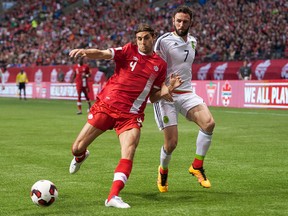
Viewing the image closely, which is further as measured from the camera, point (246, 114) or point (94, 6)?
point (94, 6)

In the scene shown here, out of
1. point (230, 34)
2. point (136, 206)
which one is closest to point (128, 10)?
point (230, 34)

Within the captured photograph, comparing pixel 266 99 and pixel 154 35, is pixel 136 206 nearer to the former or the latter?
pixel 154 35

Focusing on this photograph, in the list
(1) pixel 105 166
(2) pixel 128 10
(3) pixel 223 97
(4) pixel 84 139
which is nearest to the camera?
(4) pixel 84 139

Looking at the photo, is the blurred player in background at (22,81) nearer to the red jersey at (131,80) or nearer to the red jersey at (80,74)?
the red jersey at (80,74)

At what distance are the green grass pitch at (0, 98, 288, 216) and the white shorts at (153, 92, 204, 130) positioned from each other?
2.97 feet

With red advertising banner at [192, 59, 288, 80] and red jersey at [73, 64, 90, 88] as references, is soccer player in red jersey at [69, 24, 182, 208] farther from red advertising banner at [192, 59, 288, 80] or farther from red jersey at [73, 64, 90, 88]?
red advertising banner at [192, 59, 288, 80]

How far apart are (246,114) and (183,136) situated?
9065mm

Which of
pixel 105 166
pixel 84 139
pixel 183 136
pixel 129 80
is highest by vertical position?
pixel 129 80

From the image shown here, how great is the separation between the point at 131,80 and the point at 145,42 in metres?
0.49

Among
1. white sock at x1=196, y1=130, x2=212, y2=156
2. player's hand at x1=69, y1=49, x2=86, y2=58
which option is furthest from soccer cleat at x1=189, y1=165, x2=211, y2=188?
player's hand at x1=69, y1=49, x2=86, y2=58

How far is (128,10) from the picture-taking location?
50.1m

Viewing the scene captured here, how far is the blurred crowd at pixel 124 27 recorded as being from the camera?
34.8 metres

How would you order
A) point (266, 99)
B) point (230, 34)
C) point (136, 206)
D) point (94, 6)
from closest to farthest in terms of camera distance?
point (136, 206)
point (266, 99)
point (230, 34)
point (94, 6)

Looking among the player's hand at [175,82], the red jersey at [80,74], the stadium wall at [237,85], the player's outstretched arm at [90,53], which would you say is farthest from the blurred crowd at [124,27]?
the player's outstretched arm at [90,53]
